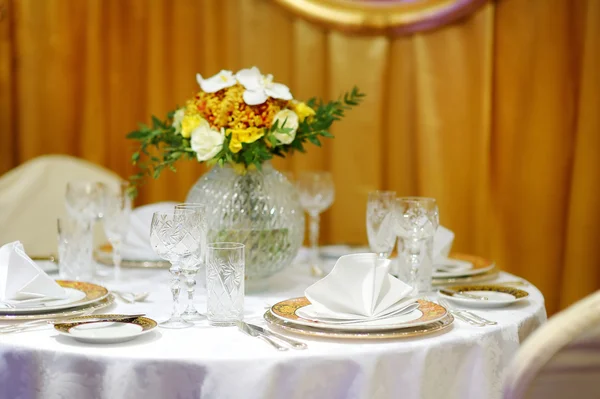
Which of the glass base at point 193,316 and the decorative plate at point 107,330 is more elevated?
the decorative plate at point 107,330

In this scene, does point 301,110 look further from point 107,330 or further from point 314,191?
point 107,330

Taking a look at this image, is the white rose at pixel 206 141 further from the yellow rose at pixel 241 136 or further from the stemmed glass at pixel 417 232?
the stemmed glass at pixel 417 232

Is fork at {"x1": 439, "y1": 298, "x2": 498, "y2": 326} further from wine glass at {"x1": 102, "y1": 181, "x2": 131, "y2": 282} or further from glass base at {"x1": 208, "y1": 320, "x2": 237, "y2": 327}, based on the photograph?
wine glass at {"x1": 102, "y1": 181, "x2": 131, "y2": 282}

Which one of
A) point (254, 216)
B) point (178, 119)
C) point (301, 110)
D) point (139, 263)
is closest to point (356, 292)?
point (254, 216)

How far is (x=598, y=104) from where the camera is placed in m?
2.71

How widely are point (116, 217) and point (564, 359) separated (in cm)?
115

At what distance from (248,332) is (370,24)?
6.77 ft

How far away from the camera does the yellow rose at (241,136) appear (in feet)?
5.10

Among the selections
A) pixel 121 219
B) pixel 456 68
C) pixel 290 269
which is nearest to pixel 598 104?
pixel 456 68

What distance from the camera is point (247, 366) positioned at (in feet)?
3.62

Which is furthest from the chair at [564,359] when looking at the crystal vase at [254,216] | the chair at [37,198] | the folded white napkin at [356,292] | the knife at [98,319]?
the chair at [37,198]

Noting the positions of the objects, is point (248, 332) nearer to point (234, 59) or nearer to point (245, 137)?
point (245, 137)

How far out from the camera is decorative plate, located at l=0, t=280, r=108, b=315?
1341 mm

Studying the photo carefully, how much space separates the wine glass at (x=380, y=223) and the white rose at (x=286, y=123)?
0.74ft
